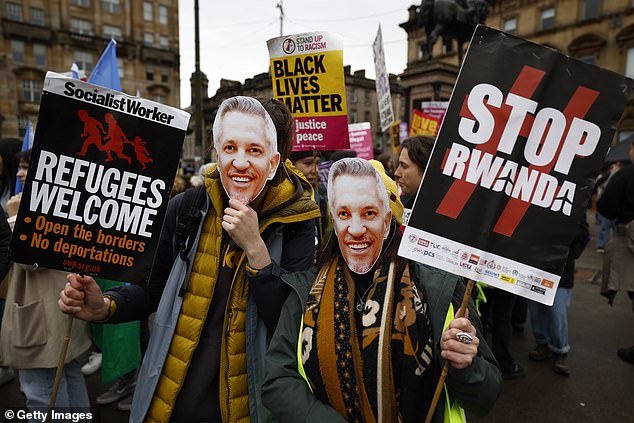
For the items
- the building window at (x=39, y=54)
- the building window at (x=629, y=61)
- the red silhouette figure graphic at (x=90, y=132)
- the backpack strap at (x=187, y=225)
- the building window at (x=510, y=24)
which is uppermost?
the building window at (x=39, y=54)

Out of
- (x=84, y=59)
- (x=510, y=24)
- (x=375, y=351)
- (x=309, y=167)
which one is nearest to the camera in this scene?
(x=375, y=351)

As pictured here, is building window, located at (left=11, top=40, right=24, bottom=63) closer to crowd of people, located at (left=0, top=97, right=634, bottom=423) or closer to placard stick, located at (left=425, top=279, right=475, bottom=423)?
crowd of people, located at (left=0, top=97, right=634, bottom=423)

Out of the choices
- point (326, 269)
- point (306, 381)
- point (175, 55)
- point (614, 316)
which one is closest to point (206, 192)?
point (326, 269)

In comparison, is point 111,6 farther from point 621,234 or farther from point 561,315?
point 561,315

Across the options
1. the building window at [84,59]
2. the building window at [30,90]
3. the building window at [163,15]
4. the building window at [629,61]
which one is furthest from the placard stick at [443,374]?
the building window at [163,15]

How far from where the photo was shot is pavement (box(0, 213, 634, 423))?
3.39m

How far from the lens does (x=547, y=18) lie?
28547 mm

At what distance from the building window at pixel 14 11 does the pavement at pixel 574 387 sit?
4622cm

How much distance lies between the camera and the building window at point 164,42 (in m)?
44.4

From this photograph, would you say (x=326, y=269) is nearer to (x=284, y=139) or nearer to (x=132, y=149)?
(x=284, y=139)

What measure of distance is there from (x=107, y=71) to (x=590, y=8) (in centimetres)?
3211

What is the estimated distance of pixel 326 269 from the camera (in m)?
1.56

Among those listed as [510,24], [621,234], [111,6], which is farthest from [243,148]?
[111,6]

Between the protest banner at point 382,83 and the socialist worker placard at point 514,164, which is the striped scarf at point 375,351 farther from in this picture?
the protest banner at point 382,83
